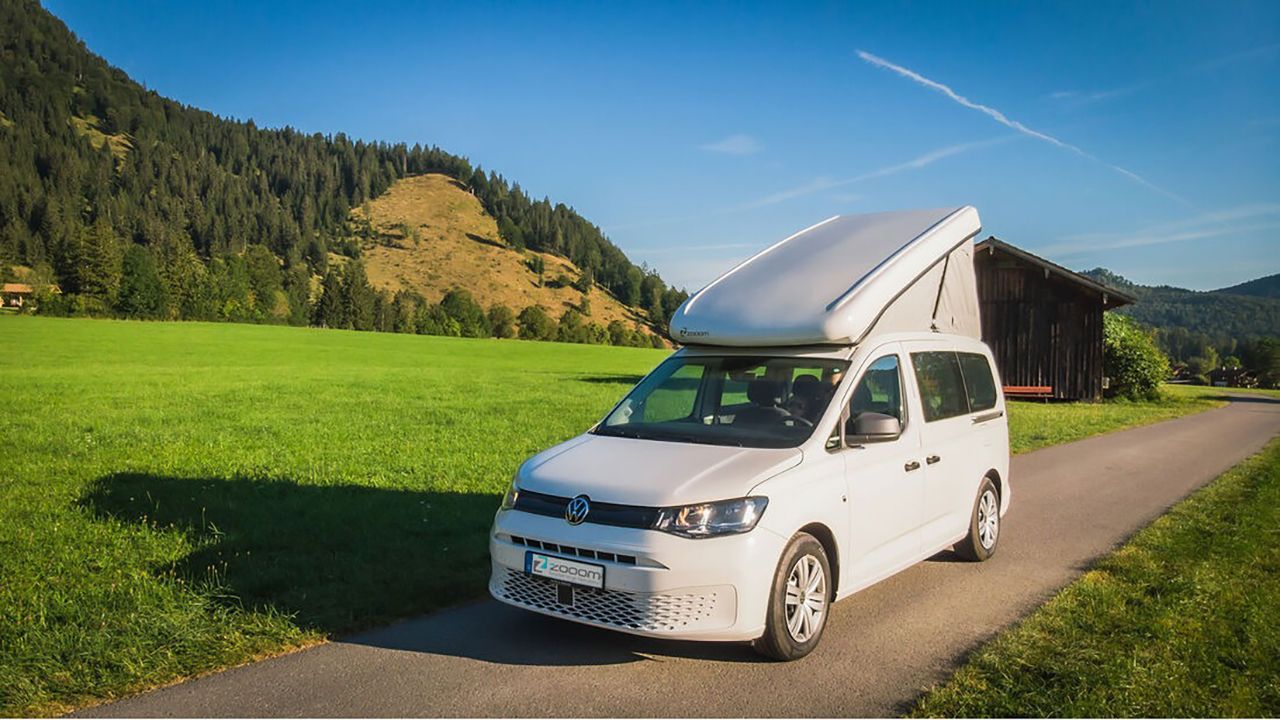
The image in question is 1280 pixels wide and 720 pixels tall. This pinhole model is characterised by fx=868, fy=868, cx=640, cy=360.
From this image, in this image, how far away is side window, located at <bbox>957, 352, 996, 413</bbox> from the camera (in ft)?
25.9

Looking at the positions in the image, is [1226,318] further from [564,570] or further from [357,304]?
[564,570]

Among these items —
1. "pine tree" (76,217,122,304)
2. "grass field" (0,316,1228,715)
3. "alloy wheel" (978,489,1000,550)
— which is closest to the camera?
"grass field" (0,316,1228,715)

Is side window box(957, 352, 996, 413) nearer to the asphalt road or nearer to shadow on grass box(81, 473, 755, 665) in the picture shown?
the asphalt road

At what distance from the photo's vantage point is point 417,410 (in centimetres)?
2255

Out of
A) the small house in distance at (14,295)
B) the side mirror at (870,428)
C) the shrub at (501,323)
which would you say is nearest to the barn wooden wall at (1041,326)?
the side mirror at (870,428)

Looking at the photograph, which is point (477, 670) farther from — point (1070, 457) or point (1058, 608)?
point (1070, 457)

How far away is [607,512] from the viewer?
501cm

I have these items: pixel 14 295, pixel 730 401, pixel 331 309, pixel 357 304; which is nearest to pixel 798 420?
pixel 730 401

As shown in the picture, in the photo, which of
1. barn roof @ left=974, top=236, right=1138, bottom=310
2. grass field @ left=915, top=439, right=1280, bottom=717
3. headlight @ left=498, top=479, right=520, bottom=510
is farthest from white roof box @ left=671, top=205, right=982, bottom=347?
barn roof @ left=974, top=236, right=1138, bottom=310

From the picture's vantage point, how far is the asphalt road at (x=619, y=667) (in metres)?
4.49

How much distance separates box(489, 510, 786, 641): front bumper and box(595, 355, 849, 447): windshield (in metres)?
0.99

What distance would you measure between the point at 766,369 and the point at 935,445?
5.42 feet

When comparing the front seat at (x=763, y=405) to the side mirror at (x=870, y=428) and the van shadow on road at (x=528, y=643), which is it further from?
the van shadow on road at (x=528, y=643)

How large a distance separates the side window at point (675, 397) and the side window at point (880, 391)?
1.17m
